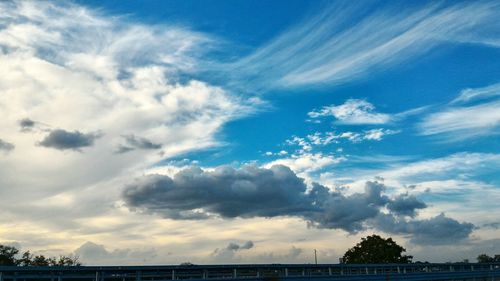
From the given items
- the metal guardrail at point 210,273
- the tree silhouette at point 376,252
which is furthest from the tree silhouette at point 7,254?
the tree silhouette at point 376,252

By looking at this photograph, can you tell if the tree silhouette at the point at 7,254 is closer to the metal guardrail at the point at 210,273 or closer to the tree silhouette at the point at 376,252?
the metal guardrail at the point at 210,273

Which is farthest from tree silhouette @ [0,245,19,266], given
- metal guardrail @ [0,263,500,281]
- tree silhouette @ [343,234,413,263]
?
tree silhouette @ [343,234,413,263]

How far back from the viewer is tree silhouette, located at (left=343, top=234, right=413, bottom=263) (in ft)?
333

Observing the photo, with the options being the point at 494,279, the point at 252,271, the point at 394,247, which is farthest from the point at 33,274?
the point at 394,247

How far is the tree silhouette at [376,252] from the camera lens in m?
101

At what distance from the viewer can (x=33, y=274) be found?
870 inches

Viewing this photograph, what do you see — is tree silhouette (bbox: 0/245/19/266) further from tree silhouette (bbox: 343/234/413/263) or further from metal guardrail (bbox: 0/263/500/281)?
tree silhouette (bbox: 343/234/413/263)

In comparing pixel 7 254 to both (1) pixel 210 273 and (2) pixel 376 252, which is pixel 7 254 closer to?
(1) pixel 210 273

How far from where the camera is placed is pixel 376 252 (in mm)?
102625

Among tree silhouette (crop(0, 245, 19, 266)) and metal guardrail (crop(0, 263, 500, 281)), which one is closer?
metal guardrail (crop(0, 263, 500, 281))

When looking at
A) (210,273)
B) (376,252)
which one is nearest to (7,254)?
(210,273)

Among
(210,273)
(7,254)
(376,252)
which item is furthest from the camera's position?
(376,252)

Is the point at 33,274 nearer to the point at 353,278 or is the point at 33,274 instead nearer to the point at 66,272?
the point at 66,272

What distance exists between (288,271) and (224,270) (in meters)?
6.26
